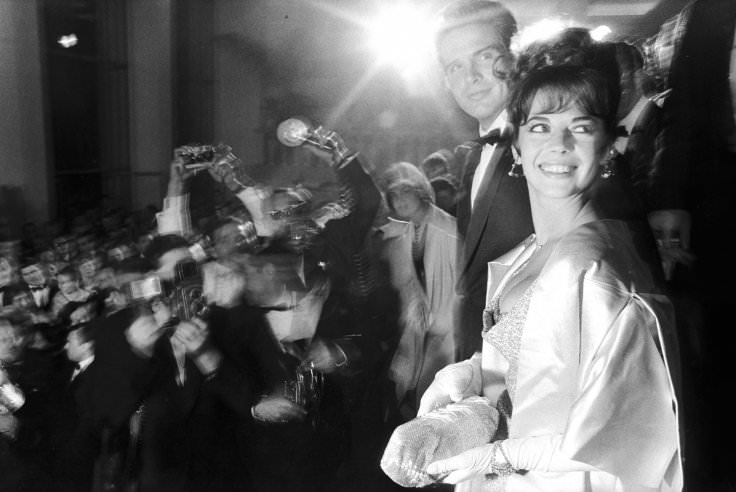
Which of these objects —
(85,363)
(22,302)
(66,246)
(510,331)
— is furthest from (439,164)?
(22,302)

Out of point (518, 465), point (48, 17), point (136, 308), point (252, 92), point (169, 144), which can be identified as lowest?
point (518, 465)

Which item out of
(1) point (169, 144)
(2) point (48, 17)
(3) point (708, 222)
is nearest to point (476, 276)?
(3) point (708, 222)

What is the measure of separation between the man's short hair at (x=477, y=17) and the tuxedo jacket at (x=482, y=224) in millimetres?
255

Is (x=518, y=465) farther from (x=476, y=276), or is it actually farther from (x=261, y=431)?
(x=261, y=431)

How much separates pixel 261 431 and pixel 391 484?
1.25ft

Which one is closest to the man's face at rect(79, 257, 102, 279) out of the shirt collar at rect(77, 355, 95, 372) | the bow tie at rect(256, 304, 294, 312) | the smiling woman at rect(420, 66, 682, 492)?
the shirt collar at rect(77, 355, 95, 372)

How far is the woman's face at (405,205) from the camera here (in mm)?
1488

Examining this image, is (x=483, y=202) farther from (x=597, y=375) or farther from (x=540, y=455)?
(x=540, y=455)

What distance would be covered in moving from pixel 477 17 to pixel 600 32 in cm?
27

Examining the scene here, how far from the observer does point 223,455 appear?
1.72 meters

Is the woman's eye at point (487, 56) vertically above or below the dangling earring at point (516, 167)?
above

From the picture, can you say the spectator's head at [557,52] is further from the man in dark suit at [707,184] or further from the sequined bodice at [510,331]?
the sequined bodice at [510,331]

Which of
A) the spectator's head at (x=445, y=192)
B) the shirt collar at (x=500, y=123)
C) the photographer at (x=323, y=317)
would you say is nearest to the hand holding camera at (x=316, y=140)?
the photographer at (x=323, y=317)

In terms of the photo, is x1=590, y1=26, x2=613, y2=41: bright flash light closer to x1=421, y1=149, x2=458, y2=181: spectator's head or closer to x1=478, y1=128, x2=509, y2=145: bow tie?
x1=478, y1=128, x2=509, y2=145: bow tie
